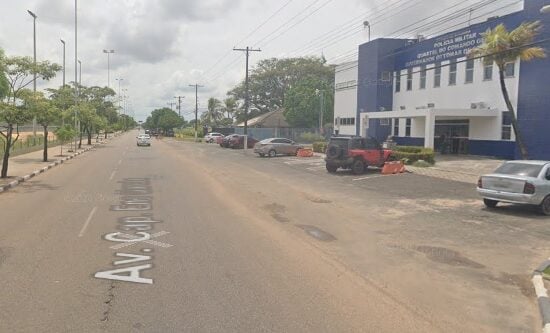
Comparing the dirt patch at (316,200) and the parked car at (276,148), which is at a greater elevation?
the parked car at (276,148)

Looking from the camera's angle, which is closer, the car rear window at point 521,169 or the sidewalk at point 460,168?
the car rear window at point 521,169

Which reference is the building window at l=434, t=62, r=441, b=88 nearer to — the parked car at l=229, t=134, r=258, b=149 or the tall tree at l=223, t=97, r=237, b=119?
the parked car at l=229, t=134, r=258, b=149

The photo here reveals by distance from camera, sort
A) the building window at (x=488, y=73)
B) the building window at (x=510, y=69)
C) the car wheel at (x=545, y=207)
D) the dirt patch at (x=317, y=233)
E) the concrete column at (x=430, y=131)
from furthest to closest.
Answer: the building window at (x=488, y=73), the concrete column at (x=430, y=131), the building window at (x=510, y=69), the car wheel at (x=545, y=207), the dirt patch at (x=317, y=233)

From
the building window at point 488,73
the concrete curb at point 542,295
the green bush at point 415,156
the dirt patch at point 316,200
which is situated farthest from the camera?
the building window at point 488,73

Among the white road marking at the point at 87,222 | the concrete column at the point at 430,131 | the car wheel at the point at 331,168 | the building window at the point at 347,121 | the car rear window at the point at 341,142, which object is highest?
the building window at the point at 347,121

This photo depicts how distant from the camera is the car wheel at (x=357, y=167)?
86.6 feet

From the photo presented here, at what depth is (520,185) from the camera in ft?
47.6

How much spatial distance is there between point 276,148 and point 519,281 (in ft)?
110

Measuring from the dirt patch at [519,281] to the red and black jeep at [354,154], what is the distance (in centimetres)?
1812

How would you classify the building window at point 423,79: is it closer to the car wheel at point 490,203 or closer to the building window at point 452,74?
the building window at point 452,74

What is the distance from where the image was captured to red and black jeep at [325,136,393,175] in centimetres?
2642

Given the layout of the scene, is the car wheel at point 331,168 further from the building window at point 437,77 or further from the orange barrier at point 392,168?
the building window at point 437,77

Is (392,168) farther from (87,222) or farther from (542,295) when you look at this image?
(542,295)

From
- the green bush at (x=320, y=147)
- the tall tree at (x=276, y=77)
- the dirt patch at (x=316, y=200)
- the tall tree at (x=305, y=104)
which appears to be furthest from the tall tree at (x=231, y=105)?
the dirt patch at (x=316, y=200)
